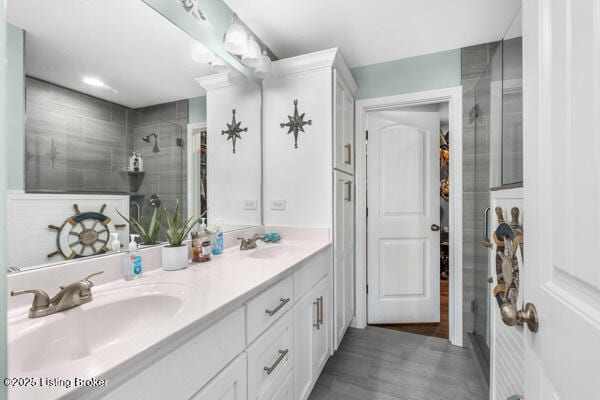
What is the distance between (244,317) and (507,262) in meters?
0.96

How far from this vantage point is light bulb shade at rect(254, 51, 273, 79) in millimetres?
1820

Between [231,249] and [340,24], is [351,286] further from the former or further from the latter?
[340,24]

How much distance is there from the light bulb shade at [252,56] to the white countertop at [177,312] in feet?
4.11

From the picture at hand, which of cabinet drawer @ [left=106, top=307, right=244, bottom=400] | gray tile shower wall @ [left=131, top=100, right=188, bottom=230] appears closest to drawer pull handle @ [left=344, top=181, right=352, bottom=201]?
gray tile shower wall @ [left=131, top=100, right=188, bottom=230]

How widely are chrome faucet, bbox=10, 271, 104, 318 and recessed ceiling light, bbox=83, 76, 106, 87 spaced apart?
719 millimetres

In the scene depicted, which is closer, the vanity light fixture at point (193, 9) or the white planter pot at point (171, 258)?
the white planter pot at point (171, 258)

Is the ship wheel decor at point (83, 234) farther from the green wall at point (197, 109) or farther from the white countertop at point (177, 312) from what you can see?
the green wall at point (197, 109)

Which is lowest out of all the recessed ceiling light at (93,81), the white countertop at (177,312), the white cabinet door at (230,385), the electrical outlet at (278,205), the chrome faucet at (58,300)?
the white cabinet door at (230,385)

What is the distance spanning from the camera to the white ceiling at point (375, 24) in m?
1.70

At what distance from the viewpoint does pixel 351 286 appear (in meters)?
2.38

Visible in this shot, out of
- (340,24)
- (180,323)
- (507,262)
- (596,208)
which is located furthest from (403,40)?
(180,323)

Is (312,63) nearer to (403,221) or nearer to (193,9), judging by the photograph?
(193,9)

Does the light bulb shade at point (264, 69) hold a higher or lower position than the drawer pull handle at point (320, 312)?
higher

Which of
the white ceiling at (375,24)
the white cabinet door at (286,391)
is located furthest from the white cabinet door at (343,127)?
the white cabinet door at (286,391)
